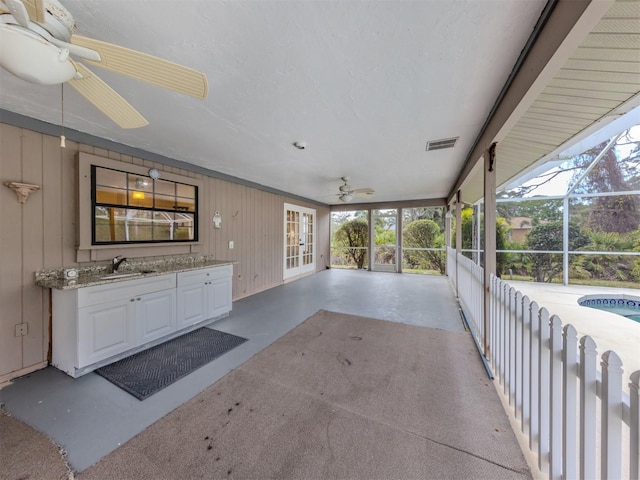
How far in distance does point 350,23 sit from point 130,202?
10.7ft

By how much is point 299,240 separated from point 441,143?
4900mm

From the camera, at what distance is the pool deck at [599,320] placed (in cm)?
265

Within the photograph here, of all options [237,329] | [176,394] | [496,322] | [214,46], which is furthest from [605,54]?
[237,329]

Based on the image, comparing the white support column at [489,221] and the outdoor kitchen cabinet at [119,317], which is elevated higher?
the white support column at [489,221]

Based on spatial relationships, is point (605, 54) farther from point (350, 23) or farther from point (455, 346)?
point (455, 346)

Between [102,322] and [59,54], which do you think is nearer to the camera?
[59,54]

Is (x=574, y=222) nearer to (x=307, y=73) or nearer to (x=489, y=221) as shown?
(x=489, y=221)

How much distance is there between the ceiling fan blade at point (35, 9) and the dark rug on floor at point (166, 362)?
95.0 inches

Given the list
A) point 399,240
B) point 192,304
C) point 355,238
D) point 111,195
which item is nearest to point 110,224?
point 111,195

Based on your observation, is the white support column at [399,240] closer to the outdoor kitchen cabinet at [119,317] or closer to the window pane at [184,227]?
the window pane at [184,227]

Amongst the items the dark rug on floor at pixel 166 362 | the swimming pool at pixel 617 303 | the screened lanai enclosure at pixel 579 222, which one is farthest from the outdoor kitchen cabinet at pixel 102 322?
the swimming pool at pixel 617 303

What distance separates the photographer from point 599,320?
11.8ft

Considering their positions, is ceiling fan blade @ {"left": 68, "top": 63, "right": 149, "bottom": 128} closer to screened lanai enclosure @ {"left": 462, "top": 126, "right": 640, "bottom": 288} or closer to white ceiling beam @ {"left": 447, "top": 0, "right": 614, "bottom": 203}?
white ceiling beam @ {"left": 447, "top": 0, "right": 614, "bottom": 203}

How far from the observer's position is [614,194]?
5496mm
